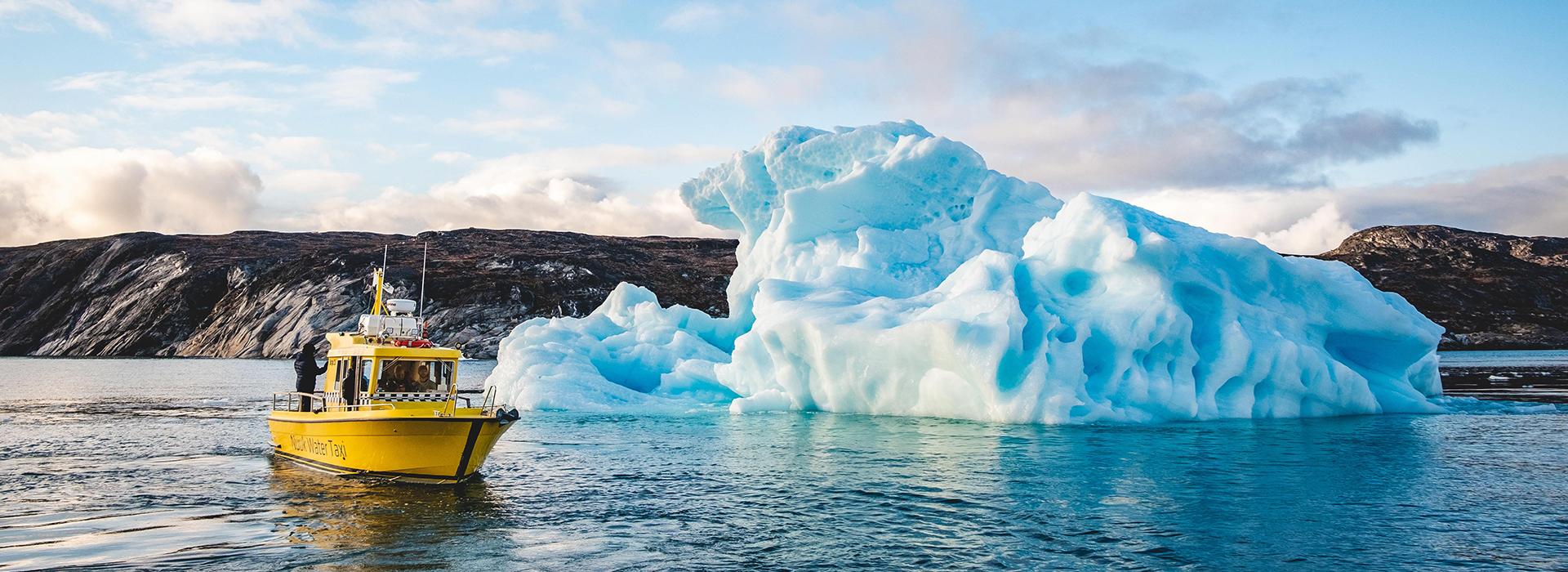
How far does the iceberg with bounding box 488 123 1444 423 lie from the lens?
20.3 m

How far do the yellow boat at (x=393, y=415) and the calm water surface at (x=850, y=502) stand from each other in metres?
0.39

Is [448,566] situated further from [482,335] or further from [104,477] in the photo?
[482,335]

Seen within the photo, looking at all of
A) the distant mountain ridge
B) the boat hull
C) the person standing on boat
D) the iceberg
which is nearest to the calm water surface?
the boat hull

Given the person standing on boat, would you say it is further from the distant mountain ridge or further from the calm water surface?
the distant mountain ridge

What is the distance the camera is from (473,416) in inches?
548

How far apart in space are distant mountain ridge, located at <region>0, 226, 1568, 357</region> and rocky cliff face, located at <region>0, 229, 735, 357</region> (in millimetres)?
Answer: 173

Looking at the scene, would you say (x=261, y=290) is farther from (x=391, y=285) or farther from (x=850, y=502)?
(x=850, y=502)

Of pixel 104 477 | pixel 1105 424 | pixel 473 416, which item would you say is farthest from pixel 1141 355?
pixel 104 477

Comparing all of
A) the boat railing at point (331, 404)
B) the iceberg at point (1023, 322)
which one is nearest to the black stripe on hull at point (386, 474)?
the boat railing at point (331, 404)

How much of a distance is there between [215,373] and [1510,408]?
60.7m

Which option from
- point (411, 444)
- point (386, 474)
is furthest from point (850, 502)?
point (386, 474)

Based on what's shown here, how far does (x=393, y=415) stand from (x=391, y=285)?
7926 cm

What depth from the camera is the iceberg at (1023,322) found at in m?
20.3

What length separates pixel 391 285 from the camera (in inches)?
3440
